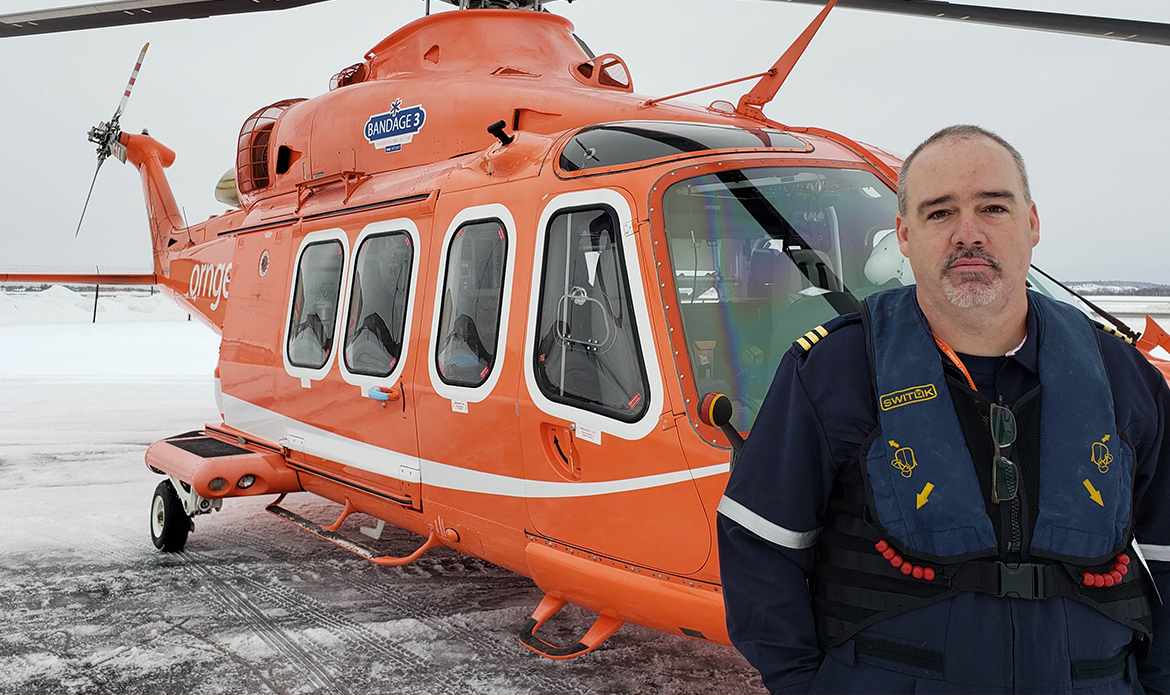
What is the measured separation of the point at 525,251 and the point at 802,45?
1.52m

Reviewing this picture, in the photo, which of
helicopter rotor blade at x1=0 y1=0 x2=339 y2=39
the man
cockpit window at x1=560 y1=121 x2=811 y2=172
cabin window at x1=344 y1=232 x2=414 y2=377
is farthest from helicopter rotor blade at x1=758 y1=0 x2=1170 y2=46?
the man

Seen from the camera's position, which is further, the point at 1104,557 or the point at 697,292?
the point at 697,292

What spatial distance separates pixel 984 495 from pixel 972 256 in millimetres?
406

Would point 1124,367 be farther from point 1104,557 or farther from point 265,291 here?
point 265,291

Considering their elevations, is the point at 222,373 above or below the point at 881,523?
below

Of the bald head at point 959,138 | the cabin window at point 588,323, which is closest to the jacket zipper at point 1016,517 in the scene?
the bald head at point 959,138

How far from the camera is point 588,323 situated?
3232mm

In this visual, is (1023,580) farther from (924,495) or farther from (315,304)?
(315,304)

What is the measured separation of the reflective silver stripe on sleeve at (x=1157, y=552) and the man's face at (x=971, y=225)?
0.53 m

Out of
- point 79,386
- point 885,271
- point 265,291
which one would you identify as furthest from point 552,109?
point 79,386

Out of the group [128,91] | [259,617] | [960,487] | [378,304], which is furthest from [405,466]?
[128,91]

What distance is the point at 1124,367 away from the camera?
60.2 inches

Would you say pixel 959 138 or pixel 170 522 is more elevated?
pixel 959 138

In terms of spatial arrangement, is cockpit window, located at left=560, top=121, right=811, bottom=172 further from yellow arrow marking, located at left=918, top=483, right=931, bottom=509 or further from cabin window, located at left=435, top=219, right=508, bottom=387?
yellow arrow marking, located at left=918, top=483, right=931, bottom=509
